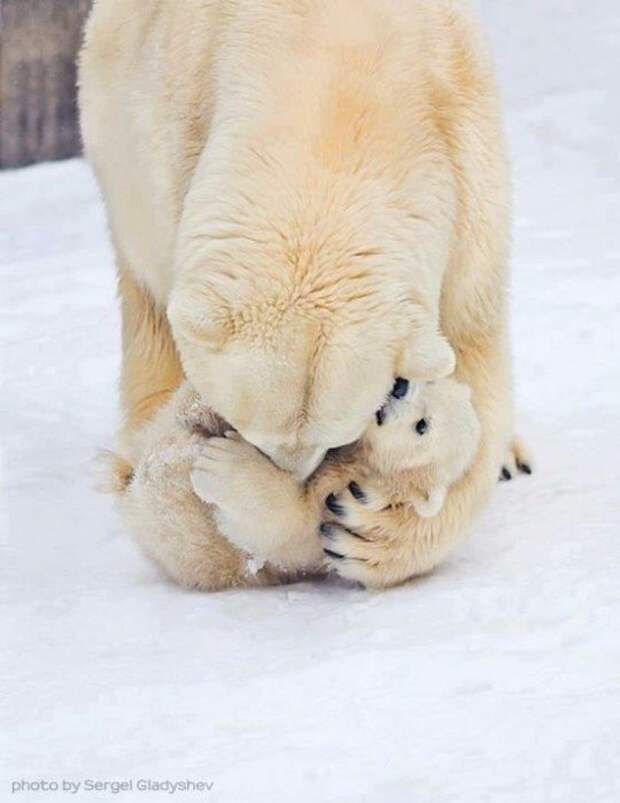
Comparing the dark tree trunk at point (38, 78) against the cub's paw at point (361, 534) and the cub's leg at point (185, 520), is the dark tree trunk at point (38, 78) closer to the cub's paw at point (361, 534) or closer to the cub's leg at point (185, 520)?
the cub's leg at point (185, 520)

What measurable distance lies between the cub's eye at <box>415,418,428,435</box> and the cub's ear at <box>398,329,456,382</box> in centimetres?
28

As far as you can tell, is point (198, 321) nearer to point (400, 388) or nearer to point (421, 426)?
point (400, 388)

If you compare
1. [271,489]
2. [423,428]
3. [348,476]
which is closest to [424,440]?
[423,428]

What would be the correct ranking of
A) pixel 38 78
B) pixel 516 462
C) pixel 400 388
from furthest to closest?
pixel 38 78 → pixel 516 462 → pixel 400 388

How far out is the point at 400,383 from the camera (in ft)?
13.6

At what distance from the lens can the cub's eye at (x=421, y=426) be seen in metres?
4.34

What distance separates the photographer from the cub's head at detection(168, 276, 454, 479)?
3.90 metres

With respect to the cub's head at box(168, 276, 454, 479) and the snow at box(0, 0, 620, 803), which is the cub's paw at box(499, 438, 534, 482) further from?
the cub's head at box(168, 276, 454, 479)

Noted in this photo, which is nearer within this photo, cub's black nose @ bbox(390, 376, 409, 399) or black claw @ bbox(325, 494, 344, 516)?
cub's black nose @ bbox(390, 376, 409, 399)

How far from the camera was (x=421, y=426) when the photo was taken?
14.3ft

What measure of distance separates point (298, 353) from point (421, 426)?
575 millimetres

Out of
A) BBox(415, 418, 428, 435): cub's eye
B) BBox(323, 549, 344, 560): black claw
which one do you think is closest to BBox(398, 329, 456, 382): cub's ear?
BBox(415, 418, 428, 435): cub's eye

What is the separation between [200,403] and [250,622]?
59 cm

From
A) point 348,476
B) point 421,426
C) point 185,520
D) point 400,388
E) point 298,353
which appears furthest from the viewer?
point 185,520
